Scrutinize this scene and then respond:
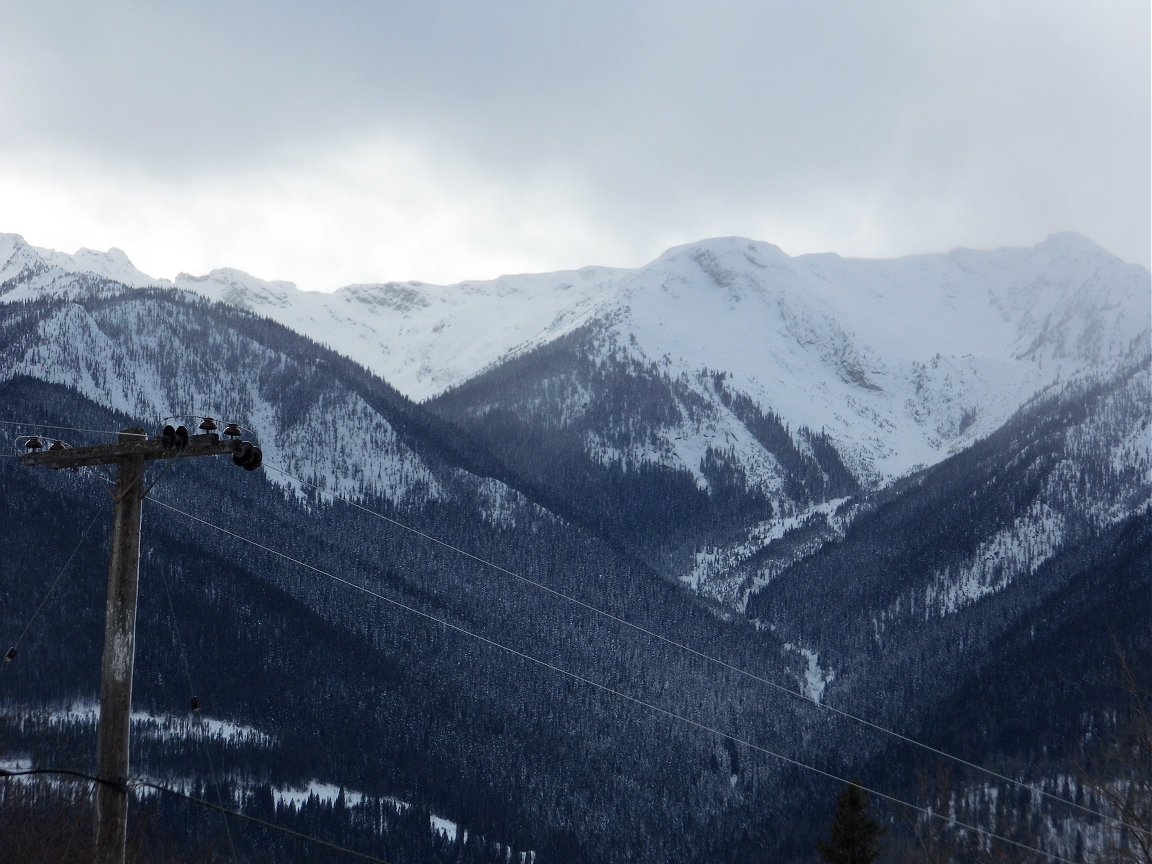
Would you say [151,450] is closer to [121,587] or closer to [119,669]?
[121,587]

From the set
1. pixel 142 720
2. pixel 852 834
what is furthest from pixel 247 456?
pixel 142 720

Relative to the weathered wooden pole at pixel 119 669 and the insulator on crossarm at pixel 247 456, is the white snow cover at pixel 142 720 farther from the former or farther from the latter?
the weathered wooden pole at pixel 119 669

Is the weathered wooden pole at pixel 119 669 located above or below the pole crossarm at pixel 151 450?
below

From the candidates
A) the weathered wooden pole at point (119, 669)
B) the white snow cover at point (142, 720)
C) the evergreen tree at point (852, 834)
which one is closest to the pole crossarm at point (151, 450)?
the weathered wooden pole at point (119, 669)

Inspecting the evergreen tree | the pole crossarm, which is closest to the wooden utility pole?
the pole crossarm

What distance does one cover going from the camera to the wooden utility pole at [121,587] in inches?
795


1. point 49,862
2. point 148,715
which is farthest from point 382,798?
point 49,862

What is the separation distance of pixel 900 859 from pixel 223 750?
4020 inches

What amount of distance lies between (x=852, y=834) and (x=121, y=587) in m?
44.8

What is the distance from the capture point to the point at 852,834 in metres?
57.7

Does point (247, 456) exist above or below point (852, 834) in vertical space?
below

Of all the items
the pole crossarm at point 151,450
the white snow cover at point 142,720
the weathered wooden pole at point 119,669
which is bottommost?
the weathered wooden pole at point 119,669

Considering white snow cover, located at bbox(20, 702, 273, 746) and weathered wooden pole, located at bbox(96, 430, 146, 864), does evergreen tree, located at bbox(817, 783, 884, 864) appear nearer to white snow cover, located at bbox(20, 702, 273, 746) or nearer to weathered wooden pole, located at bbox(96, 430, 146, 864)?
weathered wooden pole, located at bbox(96, 430, 146, 864)

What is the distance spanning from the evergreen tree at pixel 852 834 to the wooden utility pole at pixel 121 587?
135ft
